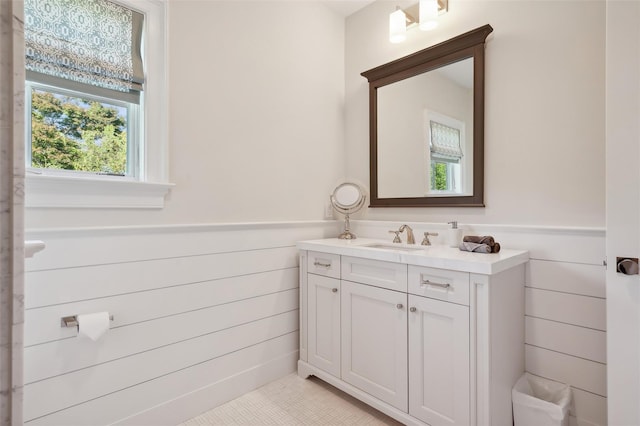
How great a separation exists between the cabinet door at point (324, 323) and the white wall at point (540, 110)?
32.2 inches

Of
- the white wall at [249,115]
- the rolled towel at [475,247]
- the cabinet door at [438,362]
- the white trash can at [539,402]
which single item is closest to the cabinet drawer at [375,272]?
the cabinet door at [438,362]

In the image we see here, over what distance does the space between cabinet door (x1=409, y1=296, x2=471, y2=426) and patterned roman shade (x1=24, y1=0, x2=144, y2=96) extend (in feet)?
5.75

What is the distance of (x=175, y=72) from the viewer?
1683 millimetres

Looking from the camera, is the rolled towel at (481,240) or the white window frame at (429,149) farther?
the white window frame at (429,149)

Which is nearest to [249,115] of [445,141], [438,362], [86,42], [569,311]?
[86,42]

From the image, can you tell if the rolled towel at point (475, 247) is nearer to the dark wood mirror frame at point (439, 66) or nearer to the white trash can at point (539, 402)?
the dark wood mirror frame at point (439, 66)

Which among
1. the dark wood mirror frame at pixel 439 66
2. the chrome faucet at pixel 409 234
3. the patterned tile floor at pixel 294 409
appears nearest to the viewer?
the patterned tile floor at pixel 294 409

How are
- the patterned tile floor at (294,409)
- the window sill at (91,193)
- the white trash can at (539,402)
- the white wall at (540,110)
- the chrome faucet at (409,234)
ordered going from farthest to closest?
the chrome faucet at (409,234), the patterned tile floor at (294,409), the white wall at (540,110), the white trash can at (539,402), the window sill at (91,193)

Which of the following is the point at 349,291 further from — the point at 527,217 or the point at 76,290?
the point at 76,290

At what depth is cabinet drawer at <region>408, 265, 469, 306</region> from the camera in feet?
4.50

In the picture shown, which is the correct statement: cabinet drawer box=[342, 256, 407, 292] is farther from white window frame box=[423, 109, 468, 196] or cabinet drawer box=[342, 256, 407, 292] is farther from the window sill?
the window sill

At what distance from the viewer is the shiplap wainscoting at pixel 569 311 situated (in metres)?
1.48

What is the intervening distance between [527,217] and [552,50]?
2.74ft

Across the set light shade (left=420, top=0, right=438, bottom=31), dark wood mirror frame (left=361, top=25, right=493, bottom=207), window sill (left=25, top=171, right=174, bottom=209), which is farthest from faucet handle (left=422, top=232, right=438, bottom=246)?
window sill (left=25, top=171, right=174, bottom=209)
